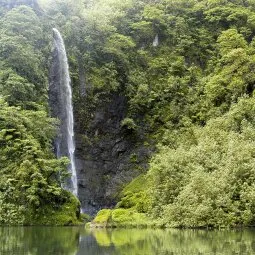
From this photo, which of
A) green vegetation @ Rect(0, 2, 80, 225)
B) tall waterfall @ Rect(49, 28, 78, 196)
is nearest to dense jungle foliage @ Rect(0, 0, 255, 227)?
green vegetation @ Rect(0, 2, 80, 225)

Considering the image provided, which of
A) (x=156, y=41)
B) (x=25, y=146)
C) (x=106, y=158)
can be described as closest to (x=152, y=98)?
(x=106, y=158)

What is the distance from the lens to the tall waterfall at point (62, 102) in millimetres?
38719

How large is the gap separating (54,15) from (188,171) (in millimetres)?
24648

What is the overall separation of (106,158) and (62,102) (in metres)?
6.06

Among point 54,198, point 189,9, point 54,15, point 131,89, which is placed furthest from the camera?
point 189,9

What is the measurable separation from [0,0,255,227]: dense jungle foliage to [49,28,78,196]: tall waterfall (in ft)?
3.27

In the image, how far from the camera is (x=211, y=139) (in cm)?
3212

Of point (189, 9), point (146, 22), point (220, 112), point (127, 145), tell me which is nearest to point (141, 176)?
point (127, 145)

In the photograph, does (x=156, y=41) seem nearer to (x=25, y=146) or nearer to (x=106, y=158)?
(x=106, y=158)

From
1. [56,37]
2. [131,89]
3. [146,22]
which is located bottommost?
[131,89]

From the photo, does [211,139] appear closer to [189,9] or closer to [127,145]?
[127,145]

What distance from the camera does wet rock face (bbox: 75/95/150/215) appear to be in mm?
39062

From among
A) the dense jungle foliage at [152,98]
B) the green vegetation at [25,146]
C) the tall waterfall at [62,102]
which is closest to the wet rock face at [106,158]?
the tall waterfall at [62,102]

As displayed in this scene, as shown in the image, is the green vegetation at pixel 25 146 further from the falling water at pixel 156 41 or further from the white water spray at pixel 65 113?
the falling water at pixel 156 41
